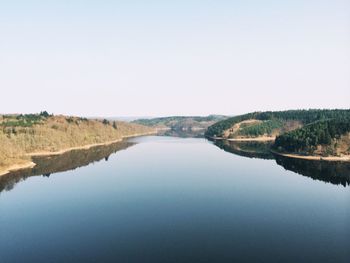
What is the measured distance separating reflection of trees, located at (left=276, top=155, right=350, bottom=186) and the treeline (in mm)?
12657

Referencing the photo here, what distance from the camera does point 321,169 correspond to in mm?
142875

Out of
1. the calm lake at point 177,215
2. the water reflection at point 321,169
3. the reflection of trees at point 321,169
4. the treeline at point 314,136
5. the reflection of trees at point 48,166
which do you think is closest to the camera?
the calm lake at point 177,215

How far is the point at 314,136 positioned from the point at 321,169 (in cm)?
3971

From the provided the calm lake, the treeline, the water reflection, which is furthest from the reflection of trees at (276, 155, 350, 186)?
the treeline

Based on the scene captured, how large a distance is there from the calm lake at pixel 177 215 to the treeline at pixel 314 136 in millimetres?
30244

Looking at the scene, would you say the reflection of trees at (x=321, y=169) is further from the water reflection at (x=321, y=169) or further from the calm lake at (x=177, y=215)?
the calm lake at (x=177, y=215)

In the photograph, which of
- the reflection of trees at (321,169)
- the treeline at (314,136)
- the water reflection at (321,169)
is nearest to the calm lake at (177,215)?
the reflection of trees at (321,169)

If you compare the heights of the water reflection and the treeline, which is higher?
the treeline

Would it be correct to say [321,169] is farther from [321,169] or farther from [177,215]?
[177,215]

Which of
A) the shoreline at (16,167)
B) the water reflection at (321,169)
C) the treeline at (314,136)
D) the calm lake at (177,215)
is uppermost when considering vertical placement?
the treeline at (314,136)

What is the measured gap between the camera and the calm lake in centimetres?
5866

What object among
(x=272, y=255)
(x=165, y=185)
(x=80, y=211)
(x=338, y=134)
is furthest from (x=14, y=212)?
(x=338, y=134)

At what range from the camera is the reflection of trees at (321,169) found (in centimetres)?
12390

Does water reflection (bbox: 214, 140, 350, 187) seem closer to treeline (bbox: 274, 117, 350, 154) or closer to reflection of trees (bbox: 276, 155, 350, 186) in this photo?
reflection of trees (bbox: 276, 155, 350, 186)
